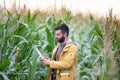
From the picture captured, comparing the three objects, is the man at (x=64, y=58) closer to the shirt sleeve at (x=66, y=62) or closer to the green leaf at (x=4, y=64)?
the shirt sleeve at (x=66, y=62)

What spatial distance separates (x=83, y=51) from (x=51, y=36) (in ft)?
3.43

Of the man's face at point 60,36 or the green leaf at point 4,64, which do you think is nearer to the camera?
the man's face at point 60,36

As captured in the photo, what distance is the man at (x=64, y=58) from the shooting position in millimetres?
3494

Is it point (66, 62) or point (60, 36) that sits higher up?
point (60, 36)

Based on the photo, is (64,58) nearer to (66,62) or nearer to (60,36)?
(66,62)

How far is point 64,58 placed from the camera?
3.55 m

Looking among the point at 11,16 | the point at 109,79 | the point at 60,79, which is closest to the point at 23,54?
the point at 11,16

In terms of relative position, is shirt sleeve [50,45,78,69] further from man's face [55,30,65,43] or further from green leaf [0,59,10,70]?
green leaf [0,59,10,70]

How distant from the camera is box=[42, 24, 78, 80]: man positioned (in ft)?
11.5

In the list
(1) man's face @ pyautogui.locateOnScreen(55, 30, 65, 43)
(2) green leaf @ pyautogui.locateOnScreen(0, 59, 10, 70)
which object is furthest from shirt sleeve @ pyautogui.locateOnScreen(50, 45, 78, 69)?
(2) green leaf @ pyautogui.locateOnScreen(0, 59, 10, 70)

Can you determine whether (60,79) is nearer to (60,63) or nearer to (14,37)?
(60,63)

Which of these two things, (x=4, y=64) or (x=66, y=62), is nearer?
(x=66, y=62)

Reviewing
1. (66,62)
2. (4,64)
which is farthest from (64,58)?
(4,64)

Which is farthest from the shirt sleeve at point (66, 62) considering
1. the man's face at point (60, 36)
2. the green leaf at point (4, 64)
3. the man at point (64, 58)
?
the green leaf at point (4, 64)
